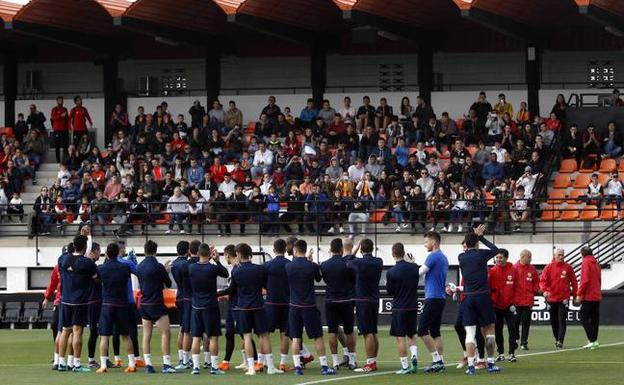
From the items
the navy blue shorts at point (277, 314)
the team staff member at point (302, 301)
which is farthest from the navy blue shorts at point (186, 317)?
the team staff member at point (302, 301)

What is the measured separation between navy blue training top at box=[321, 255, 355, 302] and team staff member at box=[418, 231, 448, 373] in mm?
1151

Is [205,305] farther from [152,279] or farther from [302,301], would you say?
[302,301]

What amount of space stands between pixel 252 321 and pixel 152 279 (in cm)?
162

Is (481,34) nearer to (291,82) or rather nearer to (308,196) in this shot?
(291,82)

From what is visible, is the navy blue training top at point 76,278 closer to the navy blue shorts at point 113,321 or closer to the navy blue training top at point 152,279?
the navy blue shorts at point 113,321

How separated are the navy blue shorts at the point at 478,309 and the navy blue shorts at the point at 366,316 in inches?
51.7

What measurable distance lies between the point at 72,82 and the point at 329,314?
29.4 m

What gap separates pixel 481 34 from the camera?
4747 cm

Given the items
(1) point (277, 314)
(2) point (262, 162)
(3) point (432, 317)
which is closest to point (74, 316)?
(1) point (277, 314)

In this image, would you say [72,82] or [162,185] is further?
[72,82]

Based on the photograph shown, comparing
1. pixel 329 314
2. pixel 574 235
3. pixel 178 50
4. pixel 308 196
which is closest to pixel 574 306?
pixel 574 235

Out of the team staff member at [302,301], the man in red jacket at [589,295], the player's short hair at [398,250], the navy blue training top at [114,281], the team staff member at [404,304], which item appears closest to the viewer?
the player's short hair at [398,250]

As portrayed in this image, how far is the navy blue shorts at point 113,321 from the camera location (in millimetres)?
23031

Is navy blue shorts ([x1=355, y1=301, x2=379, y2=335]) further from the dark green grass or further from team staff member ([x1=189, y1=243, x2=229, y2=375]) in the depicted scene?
team staff member ([x1=189, y1=243, x2=229, y2=375])
